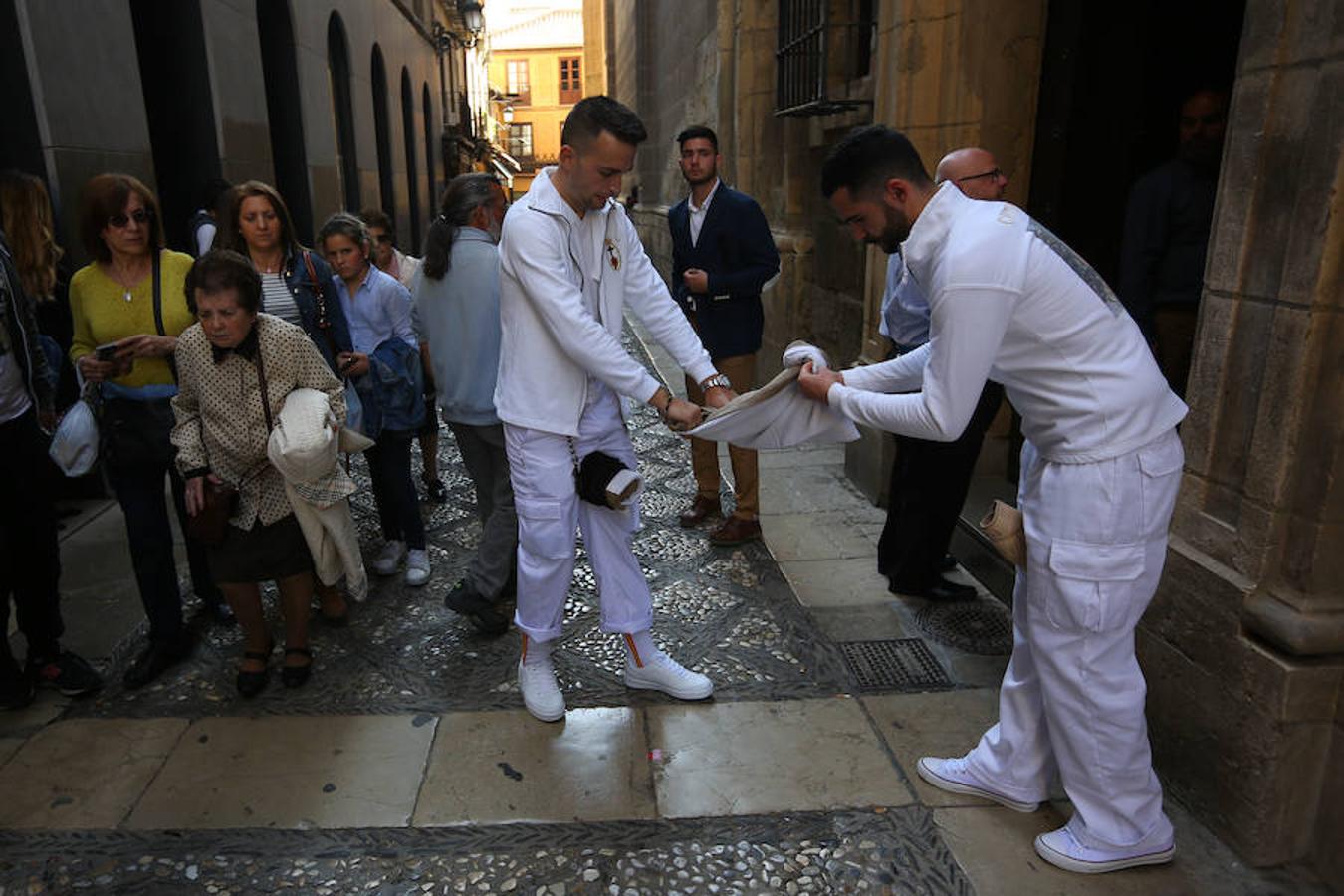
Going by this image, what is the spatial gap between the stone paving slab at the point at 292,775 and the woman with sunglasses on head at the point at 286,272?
0.79m

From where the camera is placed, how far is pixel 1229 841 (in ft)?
8.59

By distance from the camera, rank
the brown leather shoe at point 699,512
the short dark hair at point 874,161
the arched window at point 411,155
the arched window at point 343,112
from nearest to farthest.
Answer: the short dark hair at point 874,161 < the brown leather shoe at point 699,512 < the arched window at point 343,112 < the arched window at point 411,155

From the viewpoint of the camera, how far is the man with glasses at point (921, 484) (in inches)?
155

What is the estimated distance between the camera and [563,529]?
10.4ft

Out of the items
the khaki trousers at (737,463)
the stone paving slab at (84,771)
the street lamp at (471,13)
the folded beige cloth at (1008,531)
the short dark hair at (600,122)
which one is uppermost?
the street lamp at (471,13)

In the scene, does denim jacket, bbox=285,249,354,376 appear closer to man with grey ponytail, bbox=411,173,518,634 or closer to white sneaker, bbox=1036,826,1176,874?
man with grey ponytail, bbox=411,173,518,634

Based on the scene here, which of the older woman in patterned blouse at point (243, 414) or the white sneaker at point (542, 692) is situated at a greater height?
the older woman in patterned blouse at point (243, 414)

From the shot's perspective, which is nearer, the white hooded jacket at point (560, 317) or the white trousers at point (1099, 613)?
the white trousers at point (1099, 613)

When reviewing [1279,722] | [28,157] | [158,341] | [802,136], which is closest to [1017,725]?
[1279,722]

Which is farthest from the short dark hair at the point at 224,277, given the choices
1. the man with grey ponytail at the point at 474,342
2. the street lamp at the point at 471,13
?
the street lamp at the point at 471,13

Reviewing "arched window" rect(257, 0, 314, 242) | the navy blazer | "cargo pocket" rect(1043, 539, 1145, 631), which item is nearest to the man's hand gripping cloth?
"cargo pocket" rect(1043, 539, 1145, 631)

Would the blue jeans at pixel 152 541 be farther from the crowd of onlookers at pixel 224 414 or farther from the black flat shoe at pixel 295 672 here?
the black flat shoe at pixel 295 672

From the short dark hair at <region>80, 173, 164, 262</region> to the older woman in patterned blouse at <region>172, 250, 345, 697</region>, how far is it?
42 cm

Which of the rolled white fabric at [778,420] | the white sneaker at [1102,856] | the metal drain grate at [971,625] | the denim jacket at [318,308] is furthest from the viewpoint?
the denim jacket at [318,308]
